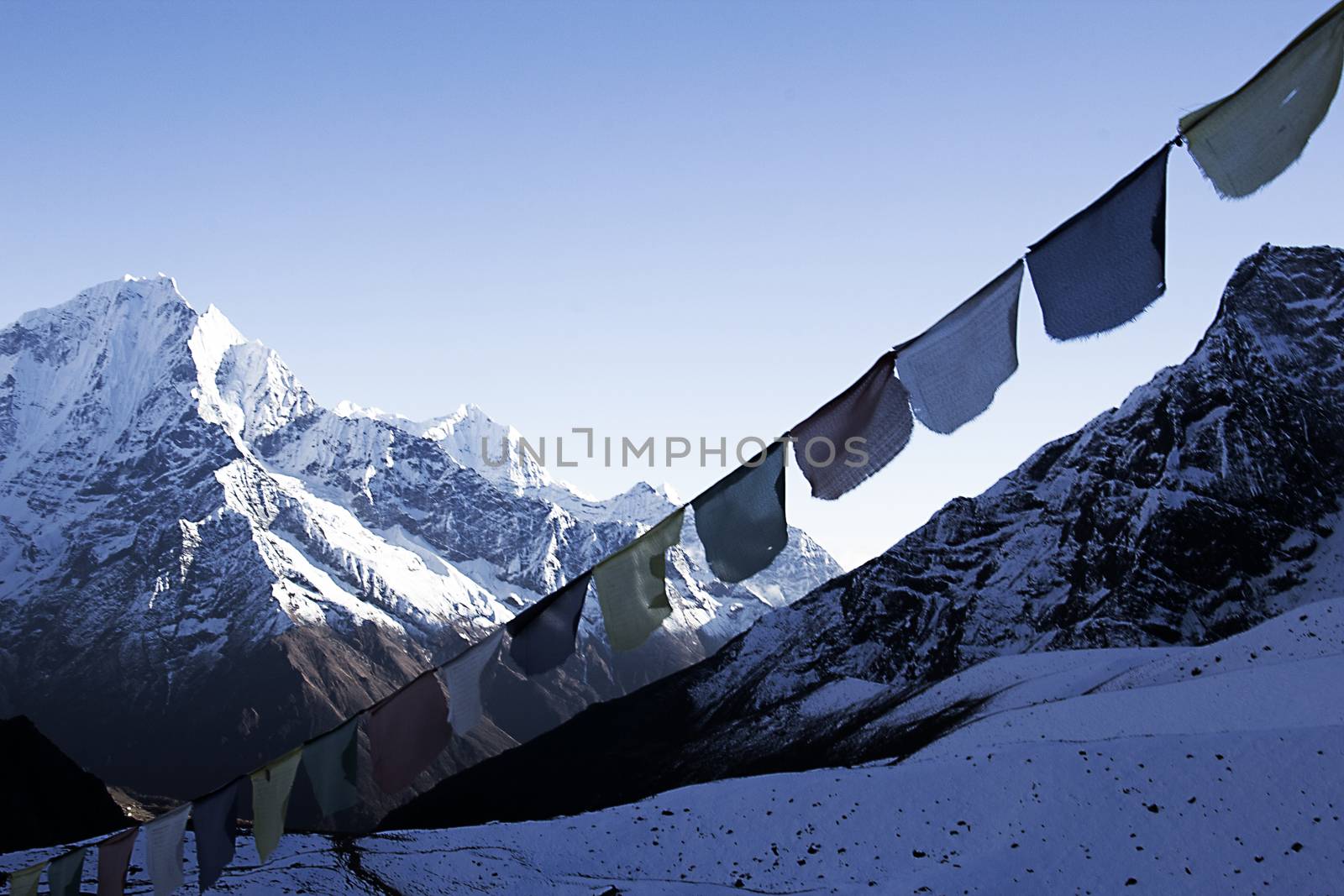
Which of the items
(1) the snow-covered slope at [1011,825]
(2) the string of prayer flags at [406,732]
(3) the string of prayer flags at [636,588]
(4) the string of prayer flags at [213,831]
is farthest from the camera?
(1) the snow-covered slope at [1011,825]

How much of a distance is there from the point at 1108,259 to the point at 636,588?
21.8 ft

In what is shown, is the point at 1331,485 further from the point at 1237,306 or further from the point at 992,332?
the point at 992,332

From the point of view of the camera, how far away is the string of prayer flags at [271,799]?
18219 millimetres

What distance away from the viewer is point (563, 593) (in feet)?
45.8

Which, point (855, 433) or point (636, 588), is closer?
point (855, 433)

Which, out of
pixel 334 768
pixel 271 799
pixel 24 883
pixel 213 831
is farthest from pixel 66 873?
pixel 334 768

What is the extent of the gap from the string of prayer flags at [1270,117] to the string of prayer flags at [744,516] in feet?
17.6

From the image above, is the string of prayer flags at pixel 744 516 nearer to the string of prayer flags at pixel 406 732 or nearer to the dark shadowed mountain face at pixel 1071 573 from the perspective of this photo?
the string of prayer flags at pixel 406 732

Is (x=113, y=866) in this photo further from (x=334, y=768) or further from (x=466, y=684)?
(x=466, y=684)

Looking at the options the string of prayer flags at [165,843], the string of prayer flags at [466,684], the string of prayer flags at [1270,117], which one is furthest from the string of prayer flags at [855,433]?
the string of prayer flags at [165,843]

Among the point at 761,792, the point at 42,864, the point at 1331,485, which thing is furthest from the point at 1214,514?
the point at 42,864

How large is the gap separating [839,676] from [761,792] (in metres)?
113

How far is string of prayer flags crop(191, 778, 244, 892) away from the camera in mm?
18891

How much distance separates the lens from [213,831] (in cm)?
1902
